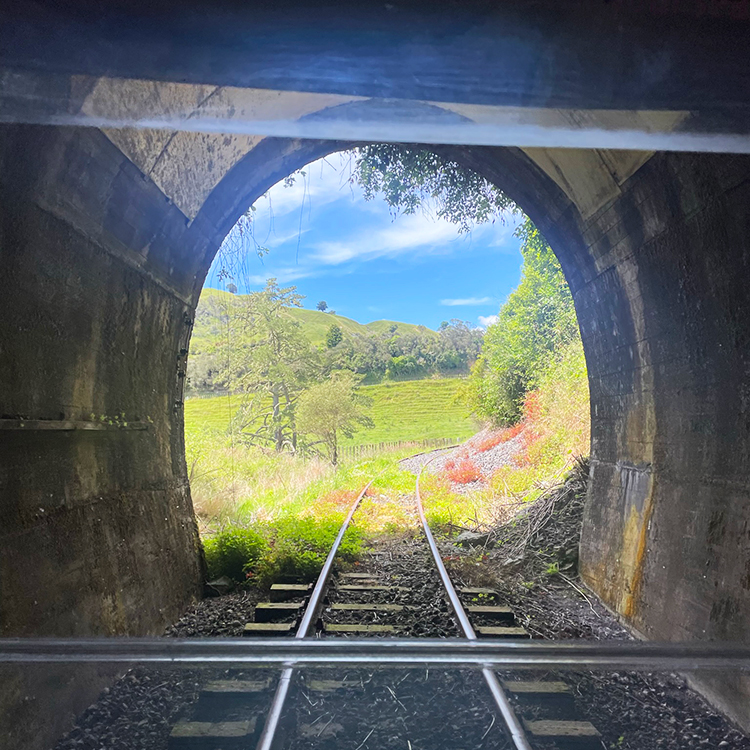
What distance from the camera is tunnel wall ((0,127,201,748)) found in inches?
117

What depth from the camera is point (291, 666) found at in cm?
265

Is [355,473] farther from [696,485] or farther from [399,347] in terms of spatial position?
[399,347]

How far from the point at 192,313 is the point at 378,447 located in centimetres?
2463

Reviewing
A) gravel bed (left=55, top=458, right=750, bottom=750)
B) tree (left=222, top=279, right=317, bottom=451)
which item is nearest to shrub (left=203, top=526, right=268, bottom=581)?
gravel bed (left=55, top=458, right=750, bottom=750)

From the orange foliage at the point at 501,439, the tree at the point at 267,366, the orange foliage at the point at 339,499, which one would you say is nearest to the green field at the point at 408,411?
the tree at the point at 267,366

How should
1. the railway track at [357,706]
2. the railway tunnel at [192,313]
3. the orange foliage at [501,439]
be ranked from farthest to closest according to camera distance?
the orange foliage at [501,439]
the railway track at [357,706]
the railway tunnel at [192,313]

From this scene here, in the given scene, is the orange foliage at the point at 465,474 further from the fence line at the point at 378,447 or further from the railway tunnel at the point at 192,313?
the fence line at the point at 378,447

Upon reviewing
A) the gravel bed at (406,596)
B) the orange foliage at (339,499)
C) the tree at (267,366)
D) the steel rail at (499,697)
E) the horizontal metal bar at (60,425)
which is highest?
the tree at (267,366)

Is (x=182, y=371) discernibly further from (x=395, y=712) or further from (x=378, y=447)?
(x=378, y=447)

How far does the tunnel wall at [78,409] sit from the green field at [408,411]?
23230 millimetres

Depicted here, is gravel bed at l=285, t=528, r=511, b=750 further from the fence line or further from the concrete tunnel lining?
the fence line

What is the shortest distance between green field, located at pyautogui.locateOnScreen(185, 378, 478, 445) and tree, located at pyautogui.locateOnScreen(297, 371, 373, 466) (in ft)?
6.52

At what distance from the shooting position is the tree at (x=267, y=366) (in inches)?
1024

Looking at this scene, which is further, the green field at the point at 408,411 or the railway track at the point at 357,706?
the green field at the point at 408,411
